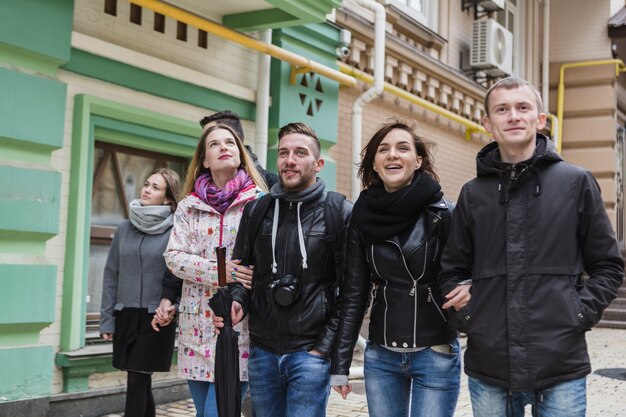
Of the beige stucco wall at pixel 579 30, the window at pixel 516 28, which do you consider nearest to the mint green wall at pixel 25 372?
the window at pixel 516 28

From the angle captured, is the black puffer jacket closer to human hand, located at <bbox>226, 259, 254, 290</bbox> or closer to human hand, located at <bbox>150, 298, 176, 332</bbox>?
human hand, located at <bbox>226, 259, 254, 290</bbox>

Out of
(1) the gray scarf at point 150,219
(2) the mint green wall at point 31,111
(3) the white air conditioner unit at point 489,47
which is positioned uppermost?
(3) the white air conditioner unit at point 489,47

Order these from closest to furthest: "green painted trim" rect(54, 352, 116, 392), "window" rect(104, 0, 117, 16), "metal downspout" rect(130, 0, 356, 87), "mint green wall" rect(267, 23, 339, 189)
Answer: "green painted trim" rect(54, 352, 116, 392)
"metal downspout" rect(130, 0, 356, 87)
"window" rect(104, 0, 117, 16)
"mint green wall" rect(267, 23, 339, 189)

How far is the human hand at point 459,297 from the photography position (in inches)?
105

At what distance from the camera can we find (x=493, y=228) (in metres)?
2.65

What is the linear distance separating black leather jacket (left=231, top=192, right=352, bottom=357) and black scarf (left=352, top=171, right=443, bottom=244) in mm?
203

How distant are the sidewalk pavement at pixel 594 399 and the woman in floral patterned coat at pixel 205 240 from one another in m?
2.26

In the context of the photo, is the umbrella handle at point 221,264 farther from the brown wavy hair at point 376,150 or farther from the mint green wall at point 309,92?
the mint green wall at point 309,92

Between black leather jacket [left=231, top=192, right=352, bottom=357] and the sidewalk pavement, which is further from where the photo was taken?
the sidewalk pavement

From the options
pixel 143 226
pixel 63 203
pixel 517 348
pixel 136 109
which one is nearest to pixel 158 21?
pixel 136 109

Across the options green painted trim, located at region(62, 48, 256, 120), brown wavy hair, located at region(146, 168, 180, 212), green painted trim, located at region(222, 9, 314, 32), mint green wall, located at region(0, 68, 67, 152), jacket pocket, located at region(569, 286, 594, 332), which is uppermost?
green painted trim, located at region(222, 9, 314, 32)

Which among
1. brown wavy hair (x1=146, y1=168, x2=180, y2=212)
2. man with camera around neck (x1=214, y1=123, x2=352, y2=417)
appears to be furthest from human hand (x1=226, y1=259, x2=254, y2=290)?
brown wavy hair (x1=146, y1=168, x2=180, y2=212)

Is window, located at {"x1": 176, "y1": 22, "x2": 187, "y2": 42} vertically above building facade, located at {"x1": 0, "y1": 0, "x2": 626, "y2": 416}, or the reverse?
window, located at {"x1": 176, "y1": 22, "x2": 187, "y2": 42}

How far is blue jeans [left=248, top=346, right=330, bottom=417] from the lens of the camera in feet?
9.88
